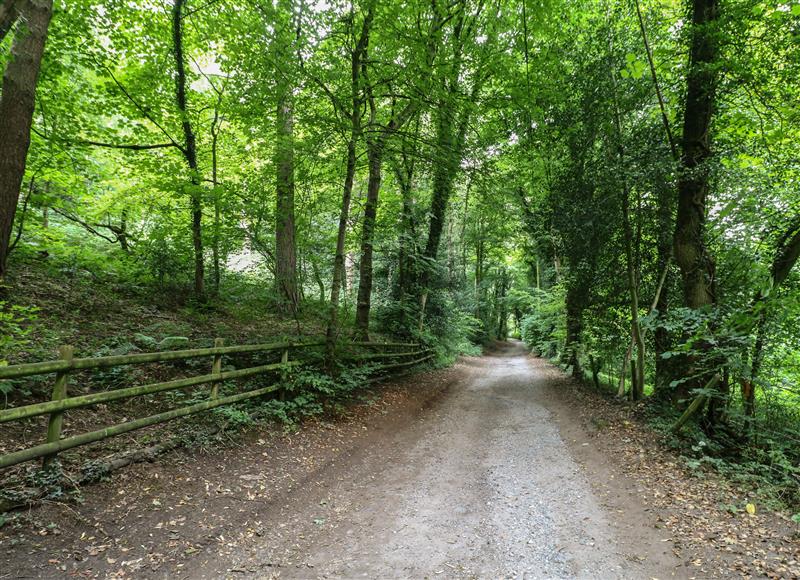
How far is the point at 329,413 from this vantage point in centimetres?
709

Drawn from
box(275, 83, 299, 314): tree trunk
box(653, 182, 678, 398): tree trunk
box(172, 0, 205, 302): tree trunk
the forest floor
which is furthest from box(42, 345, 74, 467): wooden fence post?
box(653, 182, 678, 398): tree trunk

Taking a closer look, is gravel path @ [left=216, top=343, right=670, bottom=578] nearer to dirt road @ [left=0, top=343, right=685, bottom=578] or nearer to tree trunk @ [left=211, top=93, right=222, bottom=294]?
dirt road @ [left=0, top=343, right=685, bottom=578]

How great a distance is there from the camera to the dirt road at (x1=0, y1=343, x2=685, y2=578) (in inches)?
128

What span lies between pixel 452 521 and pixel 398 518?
57cm

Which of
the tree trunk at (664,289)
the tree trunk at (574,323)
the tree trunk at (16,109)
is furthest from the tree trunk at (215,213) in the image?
the tree trunk at (574,323)

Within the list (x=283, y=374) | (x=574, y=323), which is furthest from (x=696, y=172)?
(x=283, y=374)

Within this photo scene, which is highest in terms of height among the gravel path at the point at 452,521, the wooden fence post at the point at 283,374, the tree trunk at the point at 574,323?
the tree trunk at the point at 574,323

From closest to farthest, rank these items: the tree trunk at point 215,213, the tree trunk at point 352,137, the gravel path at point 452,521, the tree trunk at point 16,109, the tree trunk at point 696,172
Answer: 1. the gravel path at point 452,521
2. the tree trunk at point 16,109
3. the tree trunk at point 696,172
4. the tree trunk at point 352,137
5. the tree trunk at point 215,213

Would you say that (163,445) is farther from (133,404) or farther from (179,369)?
(179,369)

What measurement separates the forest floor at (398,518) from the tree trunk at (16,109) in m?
4.20

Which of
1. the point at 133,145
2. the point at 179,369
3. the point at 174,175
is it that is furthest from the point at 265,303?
the point at 133,145

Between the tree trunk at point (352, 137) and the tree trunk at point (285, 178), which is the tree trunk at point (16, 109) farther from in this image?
the tree trunk at point (352, 137)

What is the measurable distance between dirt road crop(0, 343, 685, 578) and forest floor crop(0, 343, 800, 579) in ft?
0.05

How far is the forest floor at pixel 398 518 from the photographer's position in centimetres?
327
